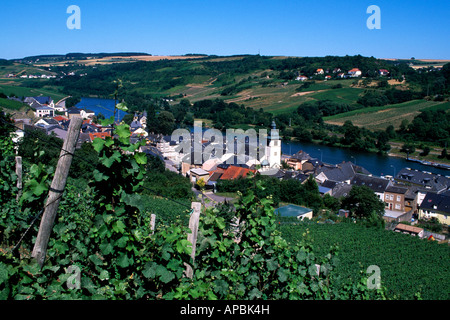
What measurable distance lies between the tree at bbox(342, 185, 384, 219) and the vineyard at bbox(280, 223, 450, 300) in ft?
15.4

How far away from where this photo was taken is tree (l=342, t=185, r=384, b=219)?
66.5 ft

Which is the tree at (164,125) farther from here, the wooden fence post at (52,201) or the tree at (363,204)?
the wooden fence post at (52,201)

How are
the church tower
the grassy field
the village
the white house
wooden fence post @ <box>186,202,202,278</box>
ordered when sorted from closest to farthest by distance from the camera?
wooden fence post @ <box>186,202,202,278</box> < the village < the church tower < the white house < the grassy field

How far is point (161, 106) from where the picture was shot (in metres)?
58.3

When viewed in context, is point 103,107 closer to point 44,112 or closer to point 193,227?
point 193,227

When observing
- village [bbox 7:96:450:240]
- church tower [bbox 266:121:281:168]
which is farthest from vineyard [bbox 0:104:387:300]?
church tower [bbox 266:121:281:168]

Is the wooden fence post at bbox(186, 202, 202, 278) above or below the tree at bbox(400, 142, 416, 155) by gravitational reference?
above

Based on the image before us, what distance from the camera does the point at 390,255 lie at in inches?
495

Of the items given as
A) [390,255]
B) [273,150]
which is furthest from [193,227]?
[273,150]

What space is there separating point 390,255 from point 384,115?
42.9 m

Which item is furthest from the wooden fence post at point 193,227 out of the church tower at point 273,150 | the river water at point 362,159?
the river water at point 362,159

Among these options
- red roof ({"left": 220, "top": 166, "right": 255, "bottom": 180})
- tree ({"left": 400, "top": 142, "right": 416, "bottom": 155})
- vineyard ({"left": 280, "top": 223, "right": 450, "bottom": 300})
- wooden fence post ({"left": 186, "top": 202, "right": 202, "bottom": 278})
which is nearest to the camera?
wooden fence post ({"left": 186, "top": 202, "right": 202, "bottom": 278})

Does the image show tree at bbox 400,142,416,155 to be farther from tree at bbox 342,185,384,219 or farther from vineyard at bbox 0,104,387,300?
vineyard at bbox 0,104,387,300
